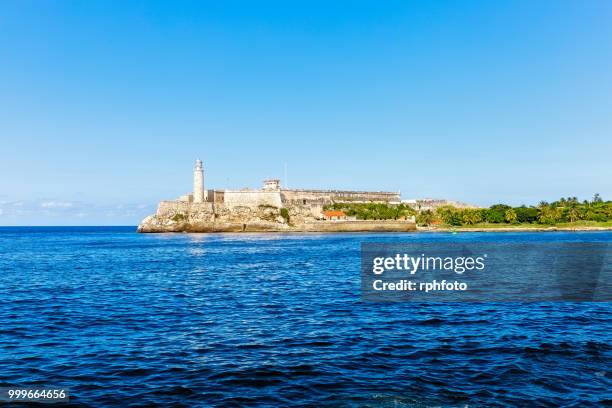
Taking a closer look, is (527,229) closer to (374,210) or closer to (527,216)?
(527,216)

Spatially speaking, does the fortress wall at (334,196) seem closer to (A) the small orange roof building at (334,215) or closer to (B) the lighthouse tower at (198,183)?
(A) the small orange roof building at (334,215)

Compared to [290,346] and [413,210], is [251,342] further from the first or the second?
[413,210]

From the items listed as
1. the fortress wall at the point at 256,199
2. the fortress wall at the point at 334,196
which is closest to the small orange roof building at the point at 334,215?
the fortress wall at the point at 334,196

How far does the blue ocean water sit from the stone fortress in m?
104

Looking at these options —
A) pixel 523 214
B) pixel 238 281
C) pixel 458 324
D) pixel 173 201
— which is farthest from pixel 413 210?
pixel 458 324

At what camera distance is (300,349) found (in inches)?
615

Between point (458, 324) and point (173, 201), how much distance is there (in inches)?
4691

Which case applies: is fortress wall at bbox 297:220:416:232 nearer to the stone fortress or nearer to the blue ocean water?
the stone fortress

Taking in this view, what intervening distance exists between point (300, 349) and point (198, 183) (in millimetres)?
123134

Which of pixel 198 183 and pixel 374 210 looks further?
pixel 374 210

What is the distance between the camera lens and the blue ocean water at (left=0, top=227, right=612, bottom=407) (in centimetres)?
1186

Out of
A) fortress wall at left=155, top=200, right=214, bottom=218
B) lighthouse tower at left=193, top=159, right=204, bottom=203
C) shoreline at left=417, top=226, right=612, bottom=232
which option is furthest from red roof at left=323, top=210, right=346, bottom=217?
lighthouse tower at left=193, top=159, right=204, bottom=203

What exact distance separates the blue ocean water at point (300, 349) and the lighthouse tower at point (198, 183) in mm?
107810

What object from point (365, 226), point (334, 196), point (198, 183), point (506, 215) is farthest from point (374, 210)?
point (198, 183)
